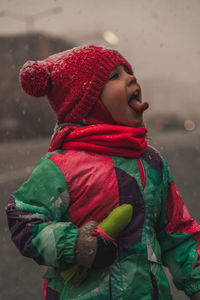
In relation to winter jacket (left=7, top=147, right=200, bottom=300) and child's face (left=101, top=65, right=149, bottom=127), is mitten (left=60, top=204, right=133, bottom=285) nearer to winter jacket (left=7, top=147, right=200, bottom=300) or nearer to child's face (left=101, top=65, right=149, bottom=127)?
winter jacket (left=7, top=147, right=200, bottom=300)

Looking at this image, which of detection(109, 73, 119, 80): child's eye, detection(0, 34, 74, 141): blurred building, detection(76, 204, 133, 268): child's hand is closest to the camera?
detection(76, 204, 133, 268): child's hand

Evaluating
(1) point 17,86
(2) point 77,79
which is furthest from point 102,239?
(1) point 17,86

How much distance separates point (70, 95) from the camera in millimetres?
1674

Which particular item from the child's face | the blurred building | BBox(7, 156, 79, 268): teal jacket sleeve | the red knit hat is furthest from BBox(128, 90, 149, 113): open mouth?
the blurred building

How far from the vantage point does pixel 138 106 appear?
164 cm

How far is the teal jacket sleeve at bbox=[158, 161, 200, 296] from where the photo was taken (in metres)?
1.64

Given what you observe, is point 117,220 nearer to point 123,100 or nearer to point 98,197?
point 98,197

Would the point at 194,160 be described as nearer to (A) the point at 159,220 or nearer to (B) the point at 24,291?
(B) the point at 24,291

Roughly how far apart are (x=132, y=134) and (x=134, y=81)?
254mm

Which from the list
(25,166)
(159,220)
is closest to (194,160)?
(25,166)

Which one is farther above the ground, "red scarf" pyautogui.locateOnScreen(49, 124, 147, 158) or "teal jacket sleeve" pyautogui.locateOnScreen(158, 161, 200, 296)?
"red scarf" pyautogui.locateOnScreen(49, 124, 147, 158)

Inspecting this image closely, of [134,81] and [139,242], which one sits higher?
[134,81]

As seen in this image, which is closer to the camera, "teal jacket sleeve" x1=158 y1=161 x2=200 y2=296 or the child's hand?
the child's hand

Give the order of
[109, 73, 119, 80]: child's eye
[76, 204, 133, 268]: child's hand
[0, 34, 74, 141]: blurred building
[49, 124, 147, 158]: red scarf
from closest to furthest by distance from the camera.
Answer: [76, 204, 133, 268]: child's hand, [49, 124, 147, 158]: red scarf, [109, 73, 119, 80]: child's eye, [0, 34, 74, 141]: blurred building
